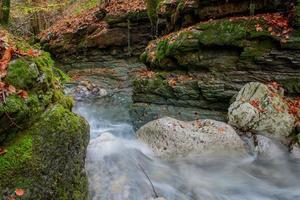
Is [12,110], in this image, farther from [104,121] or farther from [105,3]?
[105,3]

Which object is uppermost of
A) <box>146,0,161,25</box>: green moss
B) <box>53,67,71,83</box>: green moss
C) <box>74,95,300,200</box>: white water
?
<box>146,0,161,25</box>: green moss

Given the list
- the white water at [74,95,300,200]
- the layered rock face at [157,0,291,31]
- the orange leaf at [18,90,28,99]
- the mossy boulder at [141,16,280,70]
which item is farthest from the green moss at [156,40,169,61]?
the orange leaf at [18,90,28,99]

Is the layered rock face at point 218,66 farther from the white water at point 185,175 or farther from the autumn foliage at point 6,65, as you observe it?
the autumn foliage at point 6,65

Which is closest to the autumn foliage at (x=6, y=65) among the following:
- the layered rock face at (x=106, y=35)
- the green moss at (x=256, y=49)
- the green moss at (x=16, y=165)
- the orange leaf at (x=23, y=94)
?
the orange leaf at (x=23, y=94)

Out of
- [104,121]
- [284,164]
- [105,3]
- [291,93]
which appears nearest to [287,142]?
[284,164]

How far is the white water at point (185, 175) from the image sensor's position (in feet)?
18.7

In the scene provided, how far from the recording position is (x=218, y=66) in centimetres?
882

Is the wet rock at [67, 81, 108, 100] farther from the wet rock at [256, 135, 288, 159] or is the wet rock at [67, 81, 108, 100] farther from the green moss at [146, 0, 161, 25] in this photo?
the wet rock at [256, 135, 288, 159]

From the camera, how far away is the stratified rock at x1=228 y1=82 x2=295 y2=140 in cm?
737

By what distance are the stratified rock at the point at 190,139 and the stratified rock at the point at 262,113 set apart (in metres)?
0.43

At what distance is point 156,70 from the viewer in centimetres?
1026

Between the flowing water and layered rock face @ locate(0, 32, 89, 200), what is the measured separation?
3.49 ft

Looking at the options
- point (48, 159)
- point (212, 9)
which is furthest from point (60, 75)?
point (48, 159)

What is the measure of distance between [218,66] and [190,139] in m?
2.70
